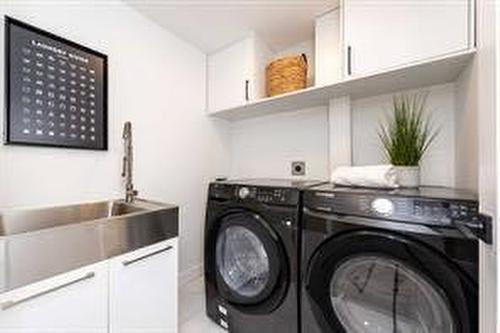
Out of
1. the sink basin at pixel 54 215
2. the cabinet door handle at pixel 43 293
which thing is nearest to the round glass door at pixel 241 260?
the sink basin at pixel 54 215

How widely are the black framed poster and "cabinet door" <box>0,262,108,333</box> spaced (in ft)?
2.37

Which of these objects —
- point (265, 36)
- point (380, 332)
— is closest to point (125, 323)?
point (380, 332)

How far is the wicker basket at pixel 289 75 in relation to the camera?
1772mm

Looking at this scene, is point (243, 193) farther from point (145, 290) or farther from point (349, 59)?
point (349, 59)

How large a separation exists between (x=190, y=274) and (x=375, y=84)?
1901mm

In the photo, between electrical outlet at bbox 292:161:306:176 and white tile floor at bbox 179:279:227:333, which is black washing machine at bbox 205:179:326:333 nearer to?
white tile floor at bbox 179:279:227:333

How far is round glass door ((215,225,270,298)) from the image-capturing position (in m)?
1.40

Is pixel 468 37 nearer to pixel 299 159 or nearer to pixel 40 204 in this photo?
pixel 299 159

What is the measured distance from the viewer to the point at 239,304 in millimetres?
1431

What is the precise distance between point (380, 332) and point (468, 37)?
1242 millimetres

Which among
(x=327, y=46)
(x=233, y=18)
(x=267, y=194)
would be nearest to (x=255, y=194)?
(x=267, y=194)

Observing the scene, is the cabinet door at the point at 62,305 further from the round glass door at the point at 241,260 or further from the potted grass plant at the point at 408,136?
the potted grass plant at the point at 408,136

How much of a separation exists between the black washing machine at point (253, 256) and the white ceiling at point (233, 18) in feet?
3.72

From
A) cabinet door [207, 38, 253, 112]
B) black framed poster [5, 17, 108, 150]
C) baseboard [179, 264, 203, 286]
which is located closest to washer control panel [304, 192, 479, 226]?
cabinet door [207, 38, 253, 112]
